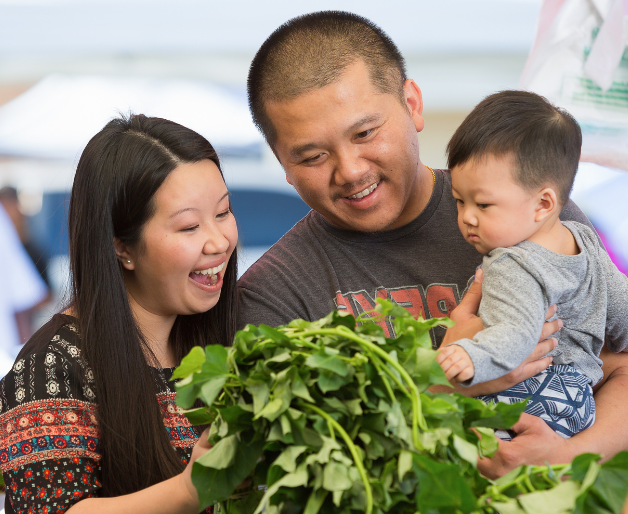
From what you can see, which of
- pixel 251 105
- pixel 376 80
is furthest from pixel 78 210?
pixel 376 80

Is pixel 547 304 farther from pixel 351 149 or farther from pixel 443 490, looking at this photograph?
pixel 443 490

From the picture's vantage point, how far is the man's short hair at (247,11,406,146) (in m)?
1.42

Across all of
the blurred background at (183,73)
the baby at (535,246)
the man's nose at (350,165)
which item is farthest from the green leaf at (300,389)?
the blurred background at (183,73)

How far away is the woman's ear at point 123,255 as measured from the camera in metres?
1.42

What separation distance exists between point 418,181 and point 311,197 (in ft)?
0.96

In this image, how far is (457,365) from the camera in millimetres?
1051

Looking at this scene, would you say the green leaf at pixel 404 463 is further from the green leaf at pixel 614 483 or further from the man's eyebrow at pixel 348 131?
the man's eyebrow at pixel 348 131

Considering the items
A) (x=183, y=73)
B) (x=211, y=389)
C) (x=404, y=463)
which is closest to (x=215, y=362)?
(x=211, y=389)

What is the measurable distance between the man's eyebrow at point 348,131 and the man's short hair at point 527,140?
0.20 meters

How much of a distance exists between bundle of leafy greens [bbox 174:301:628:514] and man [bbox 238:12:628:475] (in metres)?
0.53

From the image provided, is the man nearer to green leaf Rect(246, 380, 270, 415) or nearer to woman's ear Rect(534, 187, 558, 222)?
woman's ear Rect(534, 187, 558, 222)

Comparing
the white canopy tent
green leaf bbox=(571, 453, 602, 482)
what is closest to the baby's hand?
green leaf bbox=(571, 453, 602, 482)

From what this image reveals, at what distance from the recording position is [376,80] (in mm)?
1453

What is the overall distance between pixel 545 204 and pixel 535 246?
0.27 feet
